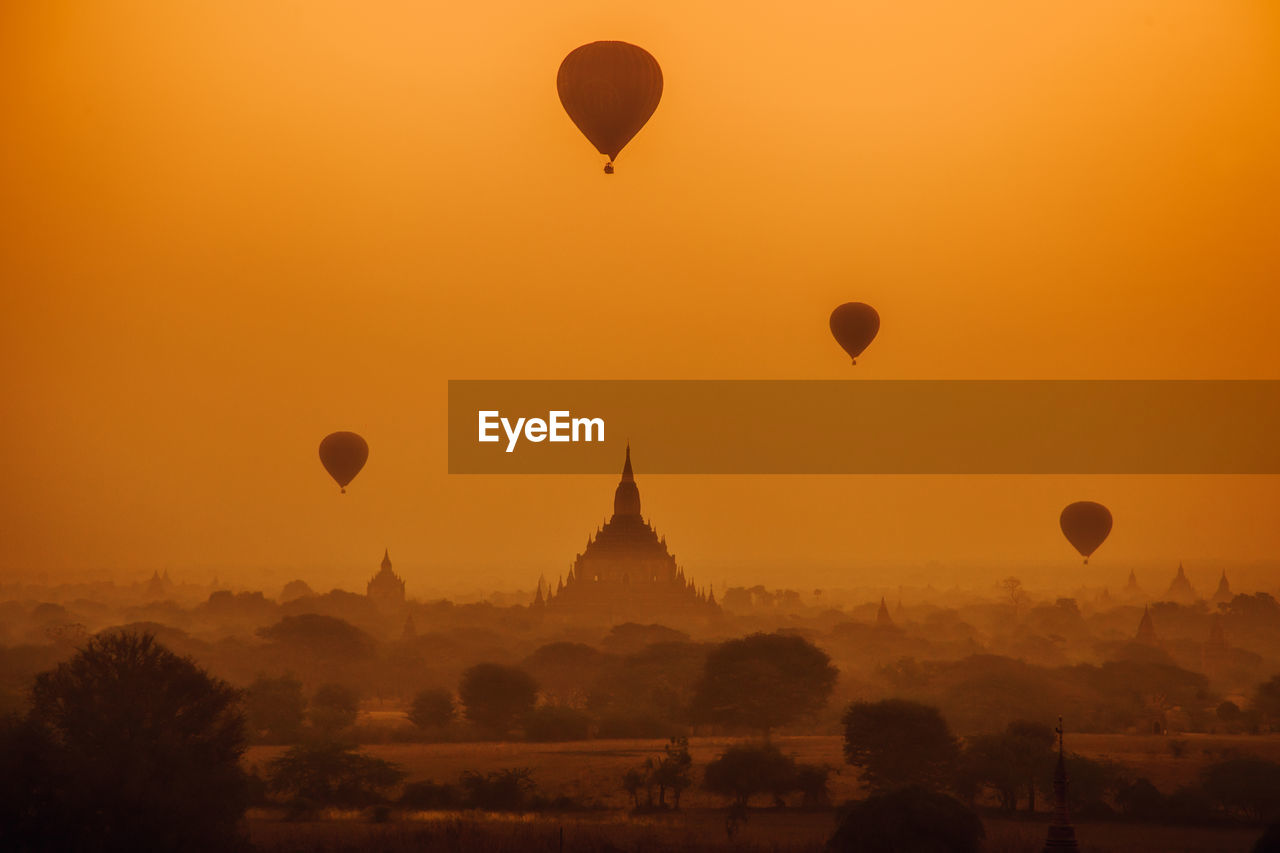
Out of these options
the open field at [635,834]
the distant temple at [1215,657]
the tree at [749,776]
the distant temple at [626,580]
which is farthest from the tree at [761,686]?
the distant temple at [626,580]

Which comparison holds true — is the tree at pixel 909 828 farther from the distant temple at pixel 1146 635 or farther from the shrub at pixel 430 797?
the distant temple at pixel 1146 635

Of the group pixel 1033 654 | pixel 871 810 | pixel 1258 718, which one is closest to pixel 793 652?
pixel 1258 718

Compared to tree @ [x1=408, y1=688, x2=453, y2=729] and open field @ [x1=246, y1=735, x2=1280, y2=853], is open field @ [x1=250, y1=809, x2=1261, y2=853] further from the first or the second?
tree @ [x1=408, y1=688, x2=453, y2=729]

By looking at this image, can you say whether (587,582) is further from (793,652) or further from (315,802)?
(315,802)

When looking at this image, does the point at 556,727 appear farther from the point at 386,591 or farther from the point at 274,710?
the point at 386,591

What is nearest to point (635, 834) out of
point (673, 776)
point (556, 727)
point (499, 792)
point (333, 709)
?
point (499, 792)

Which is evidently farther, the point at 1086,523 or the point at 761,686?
the point at 1086,523

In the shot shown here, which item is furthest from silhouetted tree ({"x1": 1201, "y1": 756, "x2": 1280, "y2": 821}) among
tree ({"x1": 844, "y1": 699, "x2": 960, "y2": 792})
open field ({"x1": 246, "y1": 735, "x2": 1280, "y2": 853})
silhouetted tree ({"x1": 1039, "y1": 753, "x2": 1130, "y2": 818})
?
tree ({"x1": 844, "y1": 699, "x2": 960, "y2": 792})
